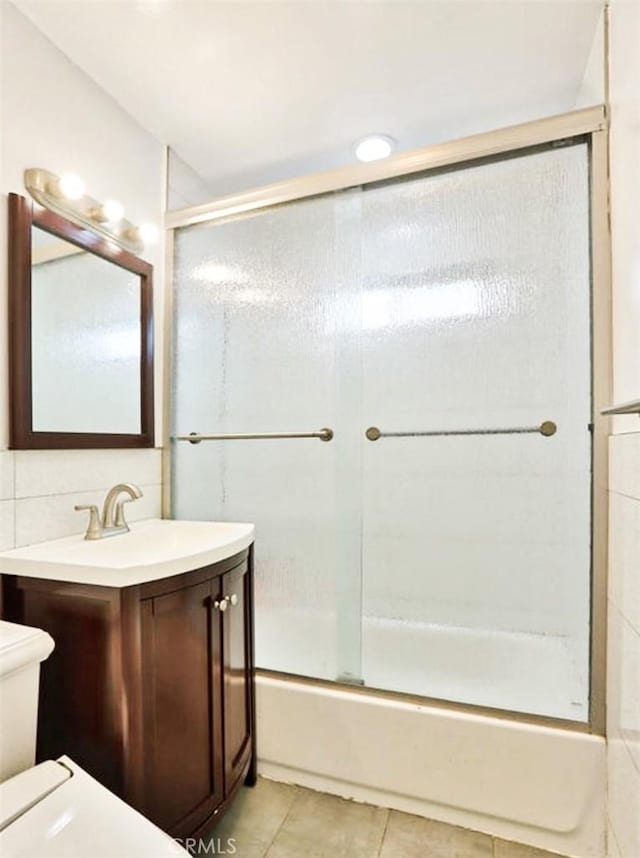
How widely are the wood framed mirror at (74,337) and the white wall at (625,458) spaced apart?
61.4 inches

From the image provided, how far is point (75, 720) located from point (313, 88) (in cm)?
201

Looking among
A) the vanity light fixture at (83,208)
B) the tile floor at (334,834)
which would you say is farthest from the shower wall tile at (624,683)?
the vanity light fixture at (83,208)

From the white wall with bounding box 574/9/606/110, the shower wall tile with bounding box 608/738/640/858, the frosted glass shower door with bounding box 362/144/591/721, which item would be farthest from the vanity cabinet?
the white wall with bounding box 574/9/606/110

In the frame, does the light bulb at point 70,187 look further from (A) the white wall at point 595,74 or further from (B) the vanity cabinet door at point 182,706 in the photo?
(A) the white wall at point 595,74

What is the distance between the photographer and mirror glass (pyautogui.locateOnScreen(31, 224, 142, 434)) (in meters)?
1.34

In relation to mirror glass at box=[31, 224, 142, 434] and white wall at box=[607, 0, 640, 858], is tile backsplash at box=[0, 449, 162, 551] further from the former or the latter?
white wall at box=[607, 0, 640, 858]

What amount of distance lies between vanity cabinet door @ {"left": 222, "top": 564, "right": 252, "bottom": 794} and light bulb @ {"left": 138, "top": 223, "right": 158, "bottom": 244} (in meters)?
1.27

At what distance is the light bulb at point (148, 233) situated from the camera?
67.0 inches

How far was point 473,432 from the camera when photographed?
1469mm

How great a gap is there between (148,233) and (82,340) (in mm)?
530

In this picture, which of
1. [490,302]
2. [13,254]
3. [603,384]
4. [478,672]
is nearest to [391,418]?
[490,302]

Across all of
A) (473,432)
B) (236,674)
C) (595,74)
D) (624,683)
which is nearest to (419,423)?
(473,432)

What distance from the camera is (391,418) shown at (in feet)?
5.13

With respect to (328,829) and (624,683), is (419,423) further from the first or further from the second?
(328,829)
